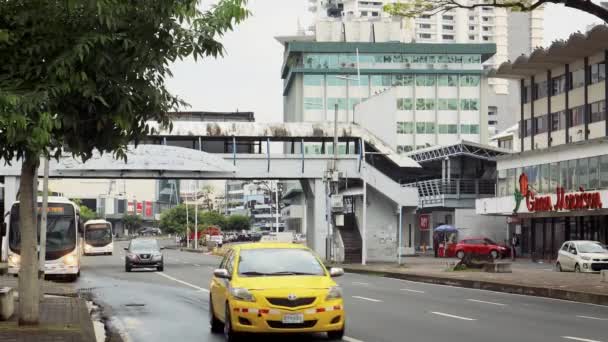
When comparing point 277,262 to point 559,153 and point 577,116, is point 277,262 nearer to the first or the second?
point 559,153

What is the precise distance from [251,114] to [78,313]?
99908mm

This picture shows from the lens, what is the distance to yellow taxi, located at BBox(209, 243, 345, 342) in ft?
45.6

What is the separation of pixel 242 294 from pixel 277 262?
1457 mm

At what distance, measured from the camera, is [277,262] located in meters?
15.5

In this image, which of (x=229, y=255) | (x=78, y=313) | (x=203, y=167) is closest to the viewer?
(x=229, y=255)

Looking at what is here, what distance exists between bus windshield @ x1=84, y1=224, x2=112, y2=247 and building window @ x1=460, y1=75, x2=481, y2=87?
57719 mm

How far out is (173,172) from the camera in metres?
55.2

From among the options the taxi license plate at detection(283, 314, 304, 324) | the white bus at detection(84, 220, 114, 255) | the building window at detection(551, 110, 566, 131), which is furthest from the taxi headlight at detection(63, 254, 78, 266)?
the white bus at detection(84, 220, 114, 255)

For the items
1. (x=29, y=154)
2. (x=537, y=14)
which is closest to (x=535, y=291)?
(x=29, y=154)

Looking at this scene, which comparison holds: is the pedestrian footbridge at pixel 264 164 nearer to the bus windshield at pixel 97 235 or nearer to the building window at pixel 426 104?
the bus windshield at pixel 97 235

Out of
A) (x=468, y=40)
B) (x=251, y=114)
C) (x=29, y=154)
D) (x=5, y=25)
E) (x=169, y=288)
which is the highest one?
(x=468, y=40)

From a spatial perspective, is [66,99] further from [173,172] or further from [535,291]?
[173,172]

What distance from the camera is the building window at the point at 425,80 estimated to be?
4934 inches

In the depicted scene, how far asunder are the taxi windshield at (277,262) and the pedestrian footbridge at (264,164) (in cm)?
3545
